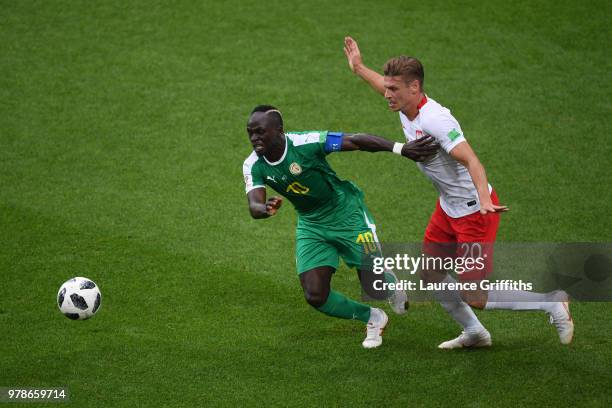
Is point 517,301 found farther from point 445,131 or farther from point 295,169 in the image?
point 295,169

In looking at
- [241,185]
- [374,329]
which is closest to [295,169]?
[374,329]

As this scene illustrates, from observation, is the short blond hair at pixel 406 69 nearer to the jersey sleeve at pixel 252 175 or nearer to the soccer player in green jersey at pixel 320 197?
the soccer player in green jersey at pixel 320 197

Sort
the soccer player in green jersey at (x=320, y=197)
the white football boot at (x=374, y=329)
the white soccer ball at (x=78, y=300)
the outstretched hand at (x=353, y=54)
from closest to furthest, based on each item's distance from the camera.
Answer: the soccer player in green jersey at (x=320, y=197) → the white soccer ball at (x=78, y=300) → the white football boot at (x=374, y=329) → the outstretched hand at (x=353, y=54)

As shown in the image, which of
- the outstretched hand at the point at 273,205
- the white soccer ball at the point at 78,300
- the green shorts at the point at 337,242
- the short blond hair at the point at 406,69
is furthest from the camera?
the green shorts at the point at 337,242

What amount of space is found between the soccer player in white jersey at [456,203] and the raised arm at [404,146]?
0.34 ft

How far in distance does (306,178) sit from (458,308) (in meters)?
1.72

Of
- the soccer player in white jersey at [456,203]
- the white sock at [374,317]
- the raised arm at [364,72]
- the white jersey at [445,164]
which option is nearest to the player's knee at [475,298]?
the soccer player in white jersey at [456,203]

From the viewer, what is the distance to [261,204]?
7566mm

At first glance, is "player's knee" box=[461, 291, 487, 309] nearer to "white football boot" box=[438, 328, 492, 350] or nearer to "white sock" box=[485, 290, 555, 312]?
"white sock" box=[485, 290, 555, 312]

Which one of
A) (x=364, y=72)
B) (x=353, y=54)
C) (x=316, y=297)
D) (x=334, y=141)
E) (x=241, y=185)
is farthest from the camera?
(x=241, y=185)

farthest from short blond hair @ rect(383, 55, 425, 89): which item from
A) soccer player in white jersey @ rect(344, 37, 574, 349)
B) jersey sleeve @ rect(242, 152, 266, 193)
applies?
jersey sleeve @ rect(242, 152, 266, 193)

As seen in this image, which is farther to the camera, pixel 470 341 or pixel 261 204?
pixel 470 341

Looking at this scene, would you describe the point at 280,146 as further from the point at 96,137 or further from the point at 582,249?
the point at 96,137

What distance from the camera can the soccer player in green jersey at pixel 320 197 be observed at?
301 inches
